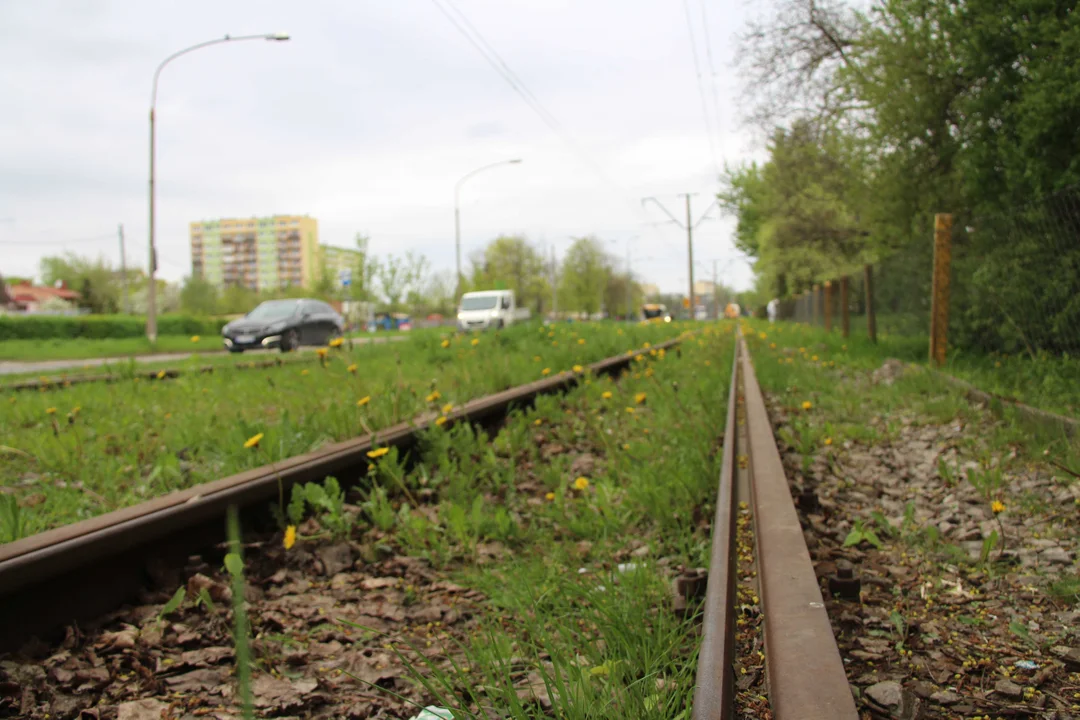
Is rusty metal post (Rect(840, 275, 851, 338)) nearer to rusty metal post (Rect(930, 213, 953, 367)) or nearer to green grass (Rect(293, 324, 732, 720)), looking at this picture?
rusty metal post (Rect(930, 213, 953, 367))

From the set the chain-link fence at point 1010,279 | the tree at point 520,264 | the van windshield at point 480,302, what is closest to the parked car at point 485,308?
the van windshield at point 480,302

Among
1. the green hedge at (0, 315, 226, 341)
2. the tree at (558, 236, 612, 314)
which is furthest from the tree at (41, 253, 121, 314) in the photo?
the tree at (558, 236, 612, 314)

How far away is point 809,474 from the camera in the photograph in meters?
3.95

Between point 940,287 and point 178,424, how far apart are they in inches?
343

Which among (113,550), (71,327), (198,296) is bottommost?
(113,550)

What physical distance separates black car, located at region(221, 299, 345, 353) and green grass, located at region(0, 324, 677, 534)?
8517mm

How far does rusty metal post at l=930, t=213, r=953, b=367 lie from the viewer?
880cm

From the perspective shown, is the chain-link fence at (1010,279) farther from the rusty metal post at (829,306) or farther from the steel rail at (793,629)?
the rusty metal post at (829,306)

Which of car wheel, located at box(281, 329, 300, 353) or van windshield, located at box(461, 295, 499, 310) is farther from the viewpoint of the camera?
van windshield, located at box(461, 295, 499, 310)

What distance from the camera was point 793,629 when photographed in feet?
4.76

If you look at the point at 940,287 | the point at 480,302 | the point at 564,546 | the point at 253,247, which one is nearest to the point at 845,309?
the point at 940,287

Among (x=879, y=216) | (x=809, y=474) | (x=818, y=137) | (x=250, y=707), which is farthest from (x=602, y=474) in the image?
(x=818, y=137)

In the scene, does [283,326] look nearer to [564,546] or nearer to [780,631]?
[564,546]

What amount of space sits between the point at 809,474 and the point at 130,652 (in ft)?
10.7
